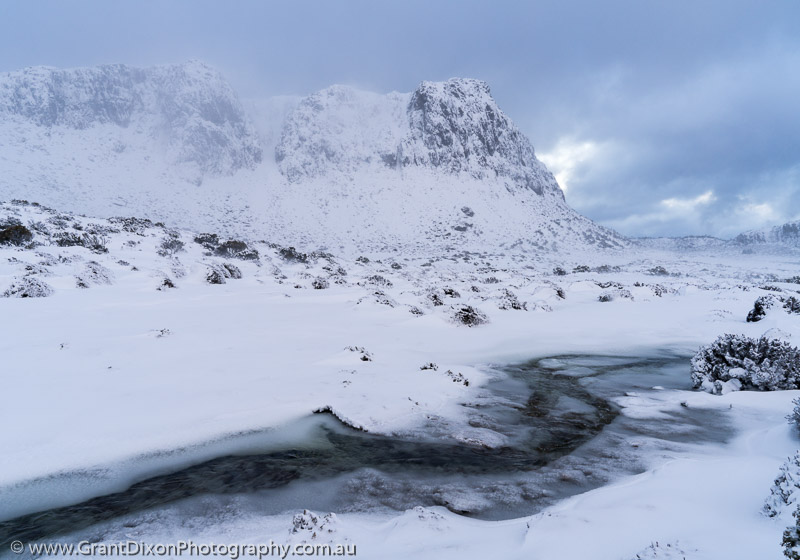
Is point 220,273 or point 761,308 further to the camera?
point 220,273

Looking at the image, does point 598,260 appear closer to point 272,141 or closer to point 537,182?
point 537,182

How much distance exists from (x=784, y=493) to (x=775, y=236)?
129136 millimetres

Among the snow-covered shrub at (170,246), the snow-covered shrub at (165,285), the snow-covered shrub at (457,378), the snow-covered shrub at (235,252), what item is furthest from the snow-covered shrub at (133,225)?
the snow-covered shrub at (457,378)

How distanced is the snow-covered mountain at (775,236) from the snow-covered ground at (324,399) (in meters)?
108

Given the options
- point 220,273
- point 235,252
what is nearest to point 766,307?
point 220,273

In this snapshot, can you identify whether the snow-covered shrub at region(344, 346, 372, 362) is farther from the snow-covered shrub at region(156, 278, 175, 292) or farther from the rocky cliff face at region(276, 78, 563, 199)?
the rocky cliff face at region(276, 78, 563, 199)

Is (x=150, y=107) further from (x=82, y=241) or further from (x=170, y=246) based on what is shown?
(x=82, y=241)

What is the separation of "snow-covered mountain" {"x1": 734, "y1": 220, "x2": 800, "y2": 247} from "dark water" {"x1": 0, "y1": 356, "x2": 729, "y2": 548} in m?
113

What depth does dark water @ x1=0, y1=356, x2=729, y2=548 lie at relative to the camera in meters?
3.14

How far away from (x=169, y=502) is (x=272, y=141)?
9883cm

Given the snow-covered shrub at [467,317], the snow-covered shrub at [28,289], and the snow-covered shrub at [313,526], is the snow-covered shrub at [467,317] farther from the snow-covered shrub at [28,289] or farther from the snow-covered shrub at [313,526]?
the snow-covered shrub at [28,289]

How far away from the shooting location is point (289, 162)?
3135 inches

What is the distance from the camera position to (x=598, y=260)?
175ft

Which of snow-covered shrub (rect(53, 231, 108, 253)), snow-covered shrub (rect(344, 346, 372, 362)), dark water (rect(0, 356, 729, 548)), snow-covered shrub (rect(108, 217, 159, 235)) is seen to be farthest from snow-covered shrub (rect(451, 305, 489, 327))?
snow-covered shrub (rect(108, 217, 159, 235))
